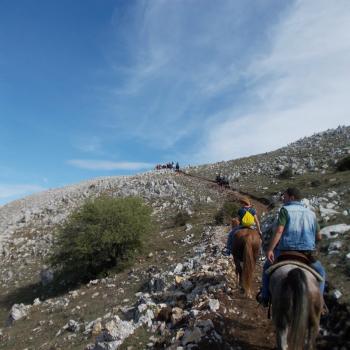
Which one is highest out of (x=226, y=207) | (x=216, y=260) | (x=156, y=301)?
(x=226, y=207)

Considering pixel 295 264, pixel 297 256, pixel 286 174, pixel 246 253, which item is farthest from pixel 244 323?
pixel 286 174

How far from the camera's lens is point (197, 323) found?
29.6 feet

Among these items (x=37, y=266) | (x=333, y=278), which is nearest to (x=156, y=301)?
(x=333, y=278)

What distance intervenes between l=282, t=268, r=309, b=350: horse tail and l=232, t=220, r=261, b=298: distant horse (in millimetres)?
4117

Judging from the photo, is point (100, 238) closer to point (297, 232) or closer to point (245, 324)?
point (245, 324)

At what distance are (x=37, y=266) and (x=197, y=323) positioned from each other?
25.0 m

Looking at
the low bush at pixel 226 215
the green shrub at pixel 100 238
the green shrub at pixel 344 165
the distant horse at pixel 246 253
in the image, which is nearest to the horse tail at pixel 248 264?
the distant horse at pixel 246 253

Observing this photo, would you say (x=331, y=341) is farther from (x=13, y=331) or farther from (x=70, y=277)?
(x=70, y=277)

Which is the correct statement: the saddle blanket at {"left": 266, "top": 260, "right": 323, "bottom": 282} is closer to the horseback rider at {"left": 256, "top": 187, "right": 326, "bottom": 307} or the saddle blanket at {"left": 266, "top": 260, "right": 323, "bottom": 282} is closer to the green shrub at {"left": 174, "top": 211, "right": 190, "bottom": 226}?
the horseback rider at {"left": 256, "top": 187, "right": 326, "bottom": 307}

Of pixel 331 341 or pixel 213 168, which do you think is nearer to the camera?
pixel 331 341

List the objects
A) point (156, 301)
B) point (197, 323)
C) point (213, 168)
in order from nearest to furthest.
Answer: point (197, 323) < point (156, 301) < point (213, 168)

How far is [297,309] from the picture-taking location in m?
6.36

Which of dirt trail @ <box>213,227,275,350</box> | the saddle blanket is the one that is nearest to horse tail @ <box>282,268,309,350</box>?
the saddle blanket

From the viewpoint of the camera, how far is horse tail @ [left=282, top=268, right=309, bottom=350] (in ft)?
Answer: 20.8
